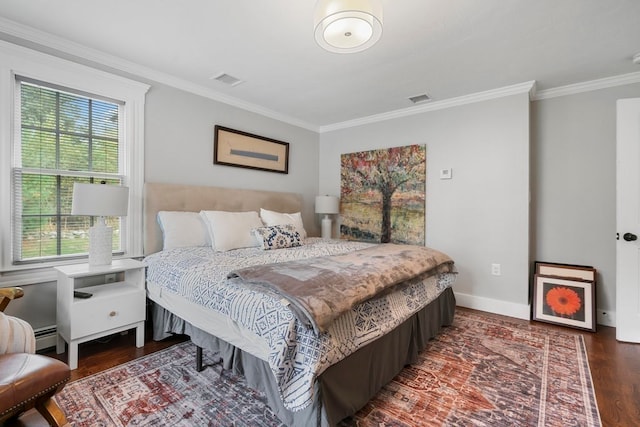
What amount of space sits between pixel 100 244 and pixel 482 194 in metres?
3.69

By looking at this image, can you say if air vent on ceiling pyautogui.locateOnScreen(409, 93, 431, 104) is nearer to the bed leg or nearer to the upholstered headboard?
the upholstered headboard

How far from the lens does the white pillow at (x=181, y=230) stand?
9.20 ft

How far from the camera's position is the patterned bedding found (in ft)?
4.30

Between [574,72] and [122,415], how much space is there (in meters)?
4.36

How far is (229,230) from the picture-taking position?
Result: 2859mm

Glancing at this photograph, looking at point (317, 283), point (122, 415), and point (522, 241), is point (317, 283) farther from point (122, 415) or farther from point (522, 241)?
point (522, 241)

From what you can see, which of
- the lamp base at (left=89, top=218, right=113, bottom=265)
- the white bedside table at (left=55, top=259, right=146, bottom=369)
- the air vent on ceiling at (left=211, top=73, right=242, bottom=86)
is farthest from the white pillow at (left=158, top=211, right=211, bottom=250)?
the air vent on ceiling at (left=211, top=73, right=242, bottom=86)

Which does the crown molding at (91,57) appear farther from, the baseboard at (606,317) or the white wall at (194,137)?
the baseboard at (606,317)

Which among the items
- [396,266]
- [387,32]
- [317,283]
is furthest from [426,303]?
[387,32]

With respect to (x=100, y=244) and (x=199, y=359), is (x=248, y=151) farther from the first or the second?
(x=199, y=359)

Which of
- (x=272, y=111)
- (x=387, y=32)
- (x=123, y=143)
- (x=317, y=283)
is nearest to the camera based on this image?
(x=317, y=283)

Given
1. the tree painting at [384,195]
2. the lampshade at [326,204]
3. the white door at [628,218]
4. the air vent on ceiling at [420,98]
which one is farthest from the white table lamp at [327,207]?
the white door at [628,218]

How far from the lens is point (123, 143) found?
2.81 metres

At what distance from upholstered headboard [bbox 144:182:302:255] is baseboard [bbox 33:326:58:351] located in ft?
2.84
